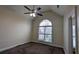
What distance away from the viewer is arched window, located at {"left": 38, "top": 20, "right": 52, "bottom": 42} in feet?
19.4

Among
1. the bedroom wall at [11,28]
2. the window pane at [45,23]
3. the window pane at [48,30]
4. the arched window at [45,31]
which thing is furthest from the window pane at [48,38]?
the bedroom wall at [11,28]

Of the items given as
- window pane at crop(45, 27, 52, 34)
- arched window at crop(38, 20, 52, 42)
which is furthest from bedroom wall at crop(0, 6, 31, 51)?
window pane at crop(45, 27, 52, 34)

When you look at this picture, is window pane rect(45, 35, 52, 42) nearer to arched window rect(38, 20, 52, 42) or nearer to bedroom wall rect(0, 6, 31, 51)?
arched window rect(38, 20, 52, 42)

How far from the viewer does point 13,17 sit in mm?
4605

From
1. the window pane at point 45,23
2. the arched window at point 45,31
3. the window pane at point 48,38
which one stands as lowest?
the window pane at point 48,38

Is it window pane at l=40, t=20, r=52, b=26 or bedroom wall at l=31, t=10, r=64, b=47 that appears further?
window pane at l=40, t=20, r=52, b=26

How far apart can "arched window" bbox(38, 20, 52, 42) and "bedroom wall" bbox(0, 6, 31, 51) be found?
1162mm

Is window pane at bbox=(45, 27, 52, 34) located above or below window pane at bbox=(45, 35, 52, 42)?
above

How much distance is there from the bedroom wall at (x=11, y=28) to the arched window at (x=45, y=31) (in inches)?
45.7

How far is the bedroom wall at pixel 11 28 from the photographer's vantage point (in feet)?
12.6

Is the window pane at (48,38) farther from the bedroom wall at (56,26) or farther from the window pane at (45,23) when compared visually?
the window pane at (45,23)
